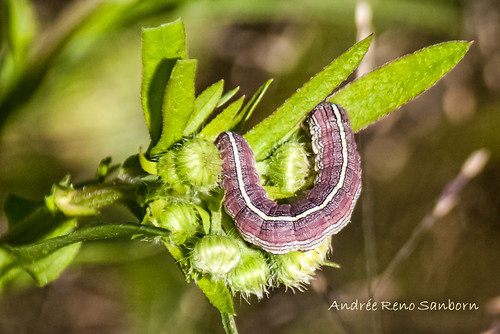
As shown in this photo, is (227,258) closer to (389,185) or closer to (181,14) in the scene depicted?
(181,14)

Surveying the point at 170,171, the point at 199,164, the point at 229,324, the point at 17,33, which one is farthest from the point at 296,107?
the point at 17,33

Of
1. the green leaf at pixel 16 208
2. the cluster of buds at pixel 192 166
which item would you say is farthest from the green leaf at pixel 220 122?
the green leaf at pixel 16 208

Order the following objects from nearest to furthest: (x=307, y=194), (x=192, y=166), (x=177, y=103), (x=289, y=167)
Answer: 1. (x=177, y=103)
2. (x=192, y=166)
3. (x=289, y=167)
4. (x=307, y=194)

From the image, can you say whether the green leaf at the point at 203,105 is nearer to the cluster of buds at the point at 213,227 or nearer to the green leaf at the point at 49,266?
the cluster of buds at the point at 213,227

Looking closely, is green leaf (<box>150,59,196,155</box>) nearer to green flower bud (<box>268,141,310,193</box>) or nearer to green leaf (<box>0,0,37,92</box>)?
green flower bud (<box>268,141,310,193</box>)

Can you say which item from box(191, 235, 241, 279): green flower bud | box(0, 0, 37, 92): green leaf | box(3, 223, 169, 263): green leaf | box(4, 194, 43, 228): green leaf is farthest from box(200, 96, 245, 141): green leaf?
box(0, 0, 37, 92): green leaf

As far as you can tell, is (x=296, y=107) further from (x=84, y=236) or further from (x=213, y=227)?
(x=84, y=236)
